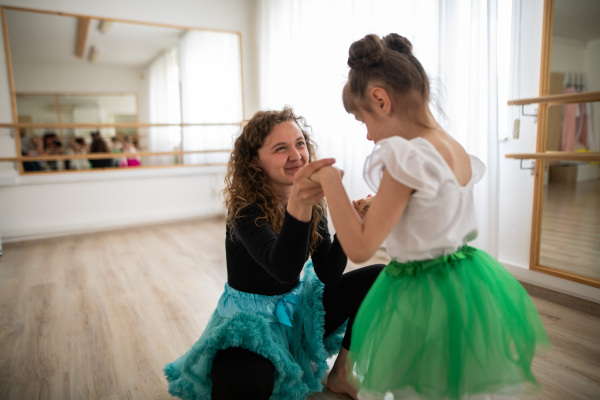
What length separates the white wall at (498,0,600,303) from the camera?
2.15 meters

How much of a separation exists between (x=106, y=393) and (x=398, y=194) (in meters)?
1.29

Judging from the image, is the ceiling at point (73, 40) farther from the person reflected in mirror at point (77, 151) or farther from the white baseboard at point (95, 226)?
the white baseboard at point (95, 226)

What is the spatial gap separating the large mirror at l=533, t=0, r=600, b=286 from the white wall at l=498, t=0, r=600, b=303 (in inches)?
2.1

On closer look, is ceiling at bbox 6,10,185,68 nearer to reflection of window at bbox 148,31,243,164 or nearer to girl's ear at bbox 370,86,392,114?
reflection of window at bbox 148,31,243,164

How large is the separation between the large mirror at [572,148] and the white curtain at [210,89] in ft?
10.1

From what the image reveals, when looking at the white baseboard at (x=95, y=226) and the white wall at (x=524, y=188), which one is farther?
the white baseboard at (x=95, y=226)

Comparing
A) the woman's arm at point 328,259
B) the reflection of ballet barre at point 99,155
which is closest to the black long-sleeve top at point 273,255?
the woman's arm at point 328,259

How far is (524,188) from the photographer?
2.31m

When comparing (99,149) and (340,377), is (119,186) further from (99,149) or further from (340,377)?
(340,377)

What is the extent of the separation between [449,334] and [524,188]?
1790 mm

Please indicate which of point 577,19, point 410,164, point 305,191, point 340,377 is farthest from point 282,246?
point 577,19

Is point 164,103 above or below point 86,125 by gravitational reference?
above

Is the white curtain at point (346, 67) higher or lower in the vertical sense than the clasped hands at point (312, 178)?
higher

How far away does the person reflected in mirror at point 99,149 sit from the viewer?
13.5 ft
